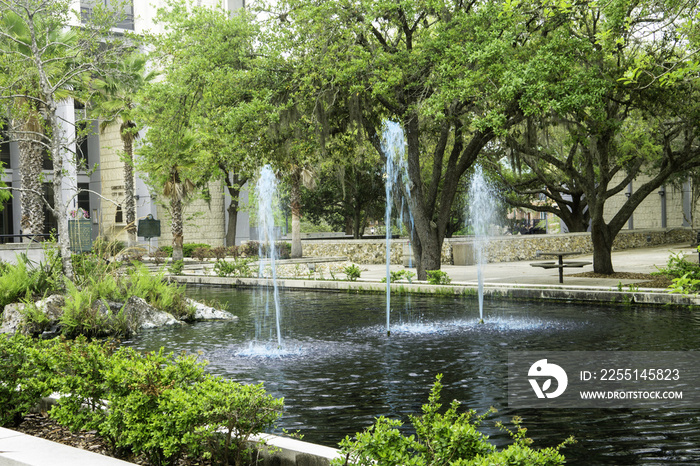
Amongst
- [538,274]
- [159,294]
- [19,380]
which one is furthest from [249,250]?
[19,380]

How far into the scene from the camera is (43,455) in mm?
4562

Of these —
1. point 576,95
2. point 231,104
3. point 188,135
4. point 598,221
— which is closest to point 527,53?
point 576,95

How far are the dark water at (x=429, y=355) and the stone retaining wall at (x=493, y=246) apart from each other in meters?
13.3

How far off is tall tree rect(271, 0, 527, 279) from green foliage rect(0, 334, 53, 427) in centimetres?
1081

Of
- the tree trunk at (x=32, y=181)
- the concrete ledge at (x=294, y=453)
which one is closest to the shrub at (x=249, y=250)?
the tree trunk at (x=32, y=181)

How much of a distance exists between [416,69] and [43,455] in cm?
1426

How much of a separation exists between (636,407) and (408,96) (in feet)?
41.5

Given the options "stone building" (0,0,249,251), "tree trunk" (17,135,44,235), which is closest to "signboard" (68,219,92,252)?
"tree trunk" (17,135,44,235)

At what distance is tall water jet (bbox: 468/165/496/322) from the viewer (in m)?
29.4

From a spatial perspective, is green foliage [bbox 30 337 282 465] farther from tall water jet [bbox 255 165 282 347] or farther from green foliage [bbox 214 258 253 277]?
green foliage [bbox 214 258 253 277]

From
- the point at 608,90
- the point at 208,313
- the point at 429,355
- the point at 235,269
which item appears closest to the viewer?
the point at 429,355

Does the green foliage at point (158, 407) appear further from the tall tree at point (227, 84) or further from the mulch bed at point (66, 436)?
the tall tree at point (227, 84)

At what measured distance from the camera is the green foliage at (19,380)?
567 cm

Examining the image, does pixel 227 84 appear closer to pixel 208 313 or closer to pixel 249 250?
pixel 208 313
